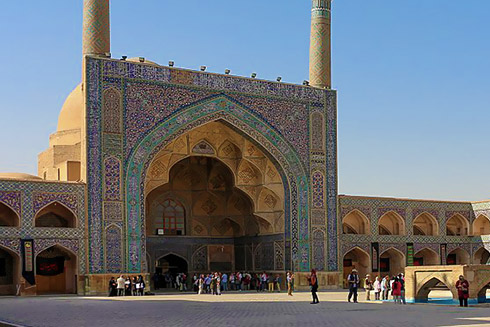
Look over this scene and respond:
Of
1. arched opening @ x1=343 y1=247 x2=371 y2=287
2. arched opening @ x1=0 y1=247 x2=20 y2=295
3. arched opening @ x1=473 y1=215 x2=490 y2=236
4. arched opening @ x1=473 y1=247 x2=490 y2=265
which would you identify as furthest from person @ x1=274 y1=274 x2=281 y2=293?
arched opening @ x1=473 y1=215 x2=490 y2=236

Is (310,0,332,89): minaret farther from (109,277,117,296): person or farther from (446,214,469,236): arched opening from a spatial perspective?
(109,277,117,296): person

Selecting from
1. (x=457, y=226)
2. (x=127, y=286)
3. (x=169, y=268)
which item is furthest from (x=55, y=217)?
(x=457, y=226)

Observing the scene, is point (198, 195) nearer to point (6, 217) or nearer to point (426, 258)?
point (6, 217)

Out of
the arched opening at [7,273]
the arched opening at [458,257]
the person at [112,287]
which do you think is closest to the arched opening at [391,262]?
the arched opening at [458,257]

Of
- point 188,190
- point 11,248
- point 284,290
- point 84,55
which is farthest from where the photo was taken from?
point 188,190

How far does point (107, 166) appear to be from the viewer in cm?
2127

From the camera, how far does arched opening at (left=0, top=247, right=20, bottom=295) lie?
2120 centimetres

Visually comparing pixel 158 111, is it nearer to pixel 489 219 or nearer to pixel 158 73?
pixel 158 73

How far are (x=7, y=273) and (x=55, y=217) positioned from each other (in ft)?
7.13

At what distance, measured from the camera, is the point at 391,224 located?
2773cm

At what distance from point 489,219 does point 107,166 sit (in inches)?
563

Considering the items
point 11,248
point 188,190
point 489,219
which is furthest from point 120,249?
point 489,219

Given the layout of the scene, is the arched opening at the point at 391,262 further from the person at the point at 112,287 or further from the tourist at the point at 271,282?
the person at the point at 112,287

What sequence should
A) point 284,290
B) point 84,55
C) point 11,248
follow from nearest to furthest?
point 11,248 → point 84,55 → point 284,290
